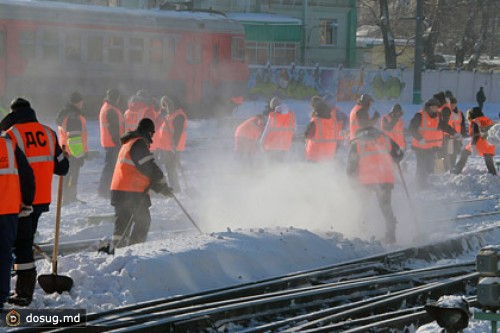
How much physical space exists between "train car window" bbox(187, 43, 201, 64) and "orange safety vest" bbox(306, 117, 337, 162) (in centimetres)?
1442

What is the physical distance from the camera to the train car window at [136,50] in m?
30.0

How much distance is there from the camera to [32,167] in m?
9.43

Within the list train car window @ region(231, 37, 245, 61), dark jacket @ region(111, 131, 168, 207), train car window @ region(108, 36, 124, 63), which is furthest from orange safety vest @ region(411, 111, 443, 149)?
train car window @ region(231, 37, 245, 61)

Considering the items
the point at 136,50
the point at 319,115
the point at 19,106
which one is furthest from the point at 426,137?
the point at 136,50

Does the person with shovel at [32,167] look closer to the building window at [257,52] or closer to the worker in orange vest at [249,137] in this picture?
the worker in orange vest at [249,137]

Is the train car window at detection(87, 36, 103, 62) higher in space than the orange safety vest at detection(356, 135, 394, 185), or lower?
higher

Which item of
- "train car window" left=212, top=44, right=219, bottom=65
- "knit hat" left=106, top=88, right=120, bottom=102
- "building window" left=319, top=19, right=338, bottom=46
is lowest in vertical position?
"knit hat" left=106, top=88, right=120, bottom=102

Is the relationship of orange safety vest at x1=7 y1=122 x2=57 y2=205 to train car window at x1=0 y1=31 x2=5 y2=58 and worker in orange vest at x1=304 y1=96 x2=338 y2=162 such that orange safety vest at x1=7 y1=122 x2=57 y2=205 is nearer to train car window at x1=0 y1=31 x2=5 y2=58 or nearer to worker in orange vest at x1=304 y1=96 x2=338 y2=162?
worker in orange vest at x1=304 y1=96 x2=338 y2=162

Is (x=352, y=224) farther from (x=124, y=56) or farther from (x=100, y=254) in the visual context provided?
(x=124, y=56)

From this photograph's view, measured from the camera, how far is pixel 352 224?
15.2 m

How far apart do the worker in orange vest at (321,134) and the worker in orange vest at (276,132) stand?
134 cm

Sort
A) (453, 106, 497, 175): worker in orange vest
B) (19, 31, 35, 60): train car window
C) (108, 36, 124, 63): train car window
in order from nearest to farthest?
(453, 106, 497, 175): worker in orange vest → (19, 31, 35, 60): train car window → (108, 36, 124, 63): train car window

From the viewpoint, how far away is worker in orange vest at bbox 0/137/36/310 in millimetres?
8586

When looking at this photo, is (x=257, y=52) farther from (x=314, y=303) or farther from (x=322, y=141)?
(x=314, y=303)
